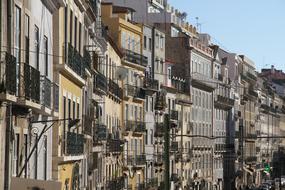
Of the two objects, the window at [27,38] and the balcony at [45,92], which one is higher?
the window at [27,38]

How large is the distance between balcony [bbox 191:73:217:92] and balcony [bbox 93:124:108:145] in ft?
136

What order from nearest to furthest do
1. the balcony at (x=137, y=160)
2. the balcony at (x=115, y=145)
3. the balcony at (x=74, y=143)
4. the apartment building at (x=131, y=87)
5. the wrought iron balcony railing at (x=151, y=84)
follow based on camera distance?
the balcony at (x=74, y=143) → the balcony at (x=115, y=145) → the apartment building at (x=131, y=87) → the balcony at (x=137, y=160) → the wrought iron balcony railing at (x=151, y=84)

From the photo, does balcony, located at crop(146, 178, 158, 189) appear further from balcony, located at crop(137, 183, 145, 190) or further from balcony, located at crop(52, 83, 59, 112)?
balcony, located at crop(52, 83, 59, 112)

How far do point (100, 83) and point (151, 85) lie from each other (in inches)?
955

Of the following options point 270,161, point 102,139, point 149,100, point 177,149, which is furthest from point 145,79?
point 270,161

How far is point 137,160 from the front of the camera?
6894 centimetres

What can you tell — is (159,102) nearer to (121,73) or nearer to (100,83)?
(121,73)

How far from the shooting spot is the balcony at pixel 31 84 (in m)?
20.1

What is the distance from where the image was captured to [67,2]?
30594 millimetres

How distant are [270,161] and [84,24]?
415 ft

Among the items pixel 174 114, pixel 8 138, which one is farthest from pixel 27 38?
pixel 174 114

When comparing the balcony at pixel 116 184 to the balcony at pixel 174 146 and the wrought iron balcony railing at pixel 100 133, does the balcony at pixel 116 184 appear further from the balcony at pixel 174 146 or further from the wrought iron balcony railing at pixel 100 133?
the balcony at pixel 174 146

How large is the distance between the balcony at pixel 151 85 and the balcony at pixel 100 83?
19599 millimetres

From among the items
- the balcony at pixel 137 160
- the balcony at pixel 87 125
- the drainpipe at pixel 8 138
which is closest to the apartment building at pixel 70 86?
the balcony at pixel 87 125
